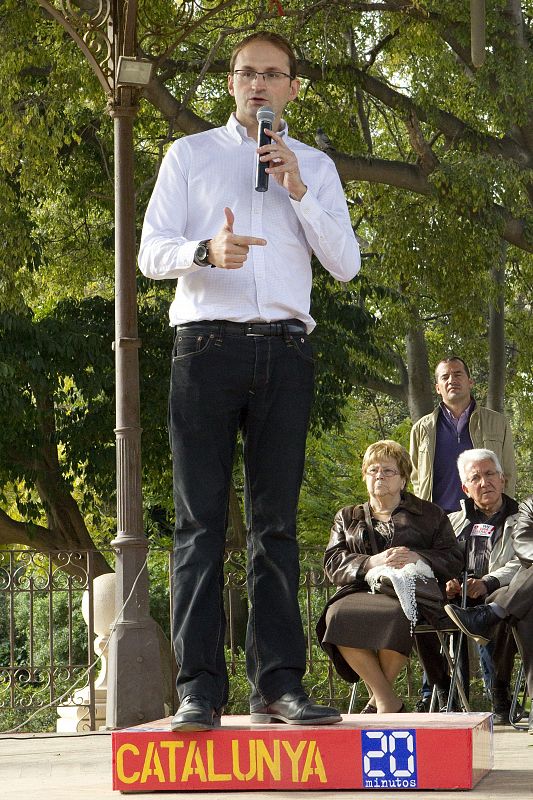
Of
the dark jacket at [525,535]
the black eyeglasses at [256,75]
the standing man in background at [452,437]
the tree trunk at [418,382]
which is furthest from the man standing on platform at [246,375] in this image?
the tree trunk at [418,382]

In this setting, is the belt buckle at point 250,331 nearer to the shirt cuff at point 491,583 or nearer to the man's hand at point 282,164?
the man's hand at point 282,164

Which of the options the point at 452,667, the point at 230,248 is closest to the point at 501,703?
the point at 452,667

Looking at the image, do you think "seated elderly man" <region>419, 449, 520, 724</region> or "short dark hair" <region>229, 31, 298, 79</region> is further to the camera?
"seated elderly man" <region>419, 449, 520, 724</region>

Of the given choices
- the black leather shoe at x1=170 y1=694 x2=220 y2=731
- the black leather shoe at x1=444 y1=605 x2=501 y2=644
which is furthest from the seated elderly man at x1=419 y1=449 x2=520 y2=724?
the black leather shoe at x1=170 y1=694 x2=220 y2=731

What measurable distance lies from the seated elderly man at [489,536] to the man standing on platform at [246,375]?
10.6 ft

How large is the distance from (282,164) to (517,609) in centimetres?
321

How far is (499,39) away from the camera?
473 inches

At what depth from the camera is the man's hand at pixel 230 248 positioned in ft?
12.7

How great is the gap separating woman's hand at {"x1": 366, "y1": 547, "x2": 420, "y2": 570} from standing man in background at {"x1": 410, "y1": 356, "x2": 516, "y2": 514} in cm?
165

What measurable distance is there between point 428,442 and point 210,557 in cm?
436

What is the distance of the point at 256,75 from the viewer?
4.19 meters

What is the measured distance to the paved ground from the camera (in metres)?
3.99

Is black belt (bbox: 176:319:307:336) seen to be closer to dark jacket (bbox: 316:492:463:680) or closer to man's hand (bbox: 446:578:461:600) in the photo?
dark jacket (bbox: 316:492:463:680)

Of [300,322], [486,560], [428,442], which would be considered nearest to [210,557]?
[300,322]
